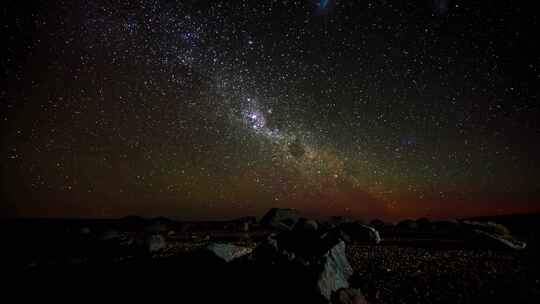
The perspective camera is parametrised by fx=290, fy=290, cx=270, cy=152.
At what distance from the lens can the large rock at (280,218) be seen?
A: 90.4 ft

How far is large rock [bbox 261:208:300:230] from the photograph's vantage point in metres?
27.6

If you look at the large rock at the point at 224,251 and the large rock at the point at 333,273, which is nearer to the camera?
the large rock at the point at 333,273

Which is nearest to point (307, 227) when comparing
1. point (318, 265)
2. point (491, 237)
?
point (318, 265)

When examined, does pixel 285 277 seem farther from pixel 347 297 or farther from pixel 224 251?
pixel 224 251

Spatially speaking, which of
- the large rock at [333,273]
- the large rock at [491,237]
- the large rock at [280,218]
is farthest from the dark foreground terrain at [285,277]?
the large rock at [280,218]

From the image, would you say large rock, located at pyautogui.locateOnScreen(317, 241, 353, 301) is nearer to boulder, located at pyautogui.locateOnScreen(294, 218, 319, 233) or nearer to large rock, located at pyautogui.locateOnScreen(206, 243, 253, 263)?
large rock, located at pyautogui.locateOnScreen(206, 243, 253, 263)

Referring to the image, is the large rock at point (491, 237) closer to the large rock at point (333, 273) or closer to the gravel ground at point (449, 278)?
the gravel ground at point (449, 278)

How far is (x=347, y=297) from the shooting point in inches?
227

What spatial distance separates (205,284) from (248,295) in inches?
57.3

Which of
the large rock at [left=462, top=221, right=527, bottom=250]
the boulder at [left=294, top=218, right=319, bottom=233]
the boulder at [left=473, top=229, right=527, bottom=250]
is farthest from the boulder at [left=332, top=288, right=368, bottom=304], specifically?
the boulder at [left=473, top=229, right=527, bottom=250]

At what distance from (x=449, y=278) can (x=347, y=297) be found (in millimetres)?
3061

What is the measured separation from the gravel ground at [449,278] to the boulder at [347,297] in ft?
1.40

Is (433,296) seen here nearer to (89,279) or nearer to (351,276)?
(351,276)

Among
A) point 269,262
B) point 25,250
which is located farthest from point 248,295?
point 25,250
